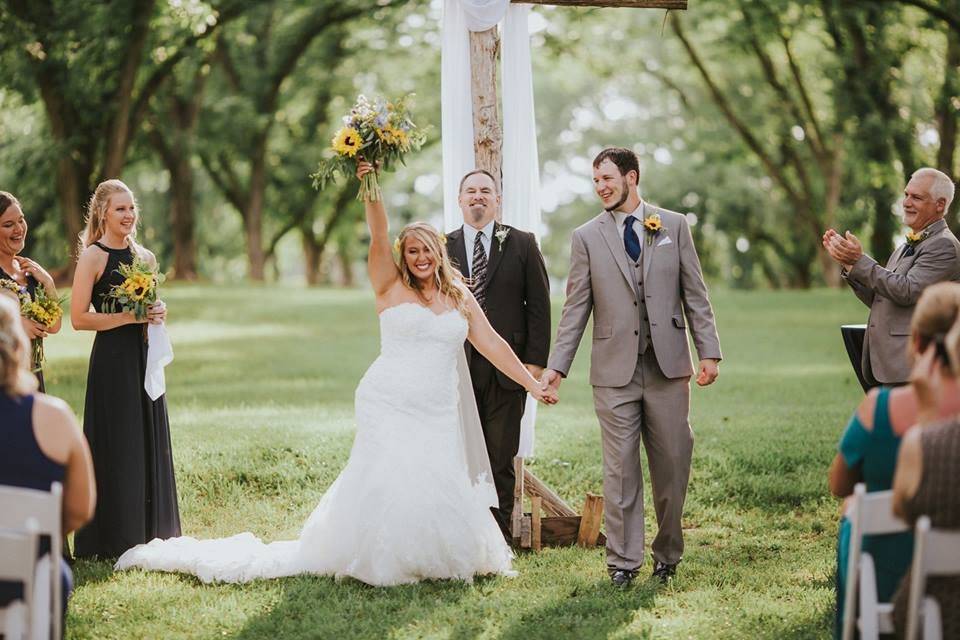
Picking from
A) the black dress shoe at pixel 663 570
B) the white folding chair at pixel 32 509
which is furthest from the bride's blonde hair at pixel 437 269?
the white folding chair at pixel 32 509

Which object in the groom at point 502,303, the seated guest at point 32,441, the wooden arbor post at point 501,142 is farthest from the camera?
the wooden arbor post at point 501,142

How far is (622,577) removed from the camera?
6.35m

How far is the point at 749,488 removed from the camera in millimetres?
8828

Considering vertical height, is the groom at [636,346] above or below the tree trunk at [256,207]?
below

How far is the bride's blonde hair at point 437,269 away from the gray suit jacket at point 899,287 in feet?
7.70

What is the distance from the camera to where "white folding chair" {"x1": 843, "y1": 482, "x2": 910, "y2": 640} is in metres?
3.78

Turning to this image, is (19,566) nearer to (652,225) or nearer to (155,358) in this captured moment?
(155,358)

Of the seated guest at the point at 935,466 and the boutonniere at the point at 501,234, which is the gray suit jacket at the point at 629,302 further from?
the seated guest at the point at 935,466

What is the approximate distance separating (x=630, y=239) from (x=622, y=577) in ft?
6.60

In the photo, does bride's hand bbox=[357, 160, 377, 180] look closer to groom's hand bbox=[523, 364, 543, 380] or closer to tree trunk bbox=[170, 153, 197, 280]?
groom's hand bbox=[523, 364, 543, 380]

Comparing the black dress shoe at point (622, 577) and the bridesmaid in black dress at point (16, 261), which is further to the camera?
the bridesmaid in black dress at point (16, 261)

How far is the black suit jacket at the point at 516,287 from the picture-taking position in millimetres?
7250

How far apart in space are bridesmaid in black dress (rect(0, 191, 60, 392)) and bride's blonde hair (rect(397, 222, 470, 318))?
2152 mm

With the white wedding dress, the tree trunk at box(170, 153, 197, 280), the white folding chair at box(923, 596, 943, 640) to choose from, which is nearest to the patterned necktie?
the white wedding dress
